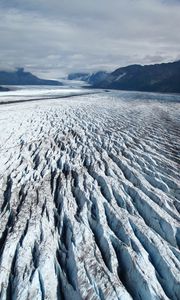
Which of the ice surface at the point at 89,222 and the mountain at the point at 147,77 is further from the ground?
the ice surface at the point at 89,222

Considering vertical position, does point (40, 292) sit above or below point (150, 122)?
above

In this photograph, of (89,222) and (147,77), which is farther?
(147,77)

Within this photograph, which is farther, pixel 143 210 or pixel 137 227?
pixel 143 210

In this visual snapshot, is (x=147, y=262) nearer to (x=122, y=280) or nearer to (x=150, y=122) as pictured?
(x=122, y=280)

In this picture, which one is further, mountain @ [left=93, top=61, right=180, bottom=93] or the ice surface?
mountain @ [left=93, top=61, right=180, bottom=93]

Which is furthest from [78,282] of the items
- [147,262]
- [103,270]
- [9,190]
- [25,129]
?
[25,129]

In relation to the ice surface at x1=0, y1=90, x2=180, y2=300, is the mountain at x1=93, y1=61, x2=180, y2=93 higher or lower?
lower

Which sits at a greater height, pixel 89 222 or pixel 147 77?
pixel 89 222

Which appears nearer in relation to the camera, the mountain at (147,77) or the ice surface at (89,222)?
the ice surface at (89,222)
